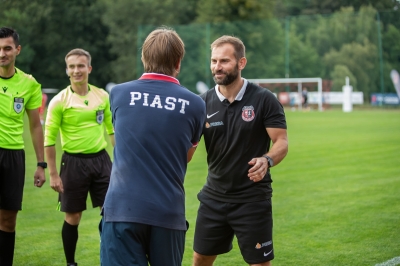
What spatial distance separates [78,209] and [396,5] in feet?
126

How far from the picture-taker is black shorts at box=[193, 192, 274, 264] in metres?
4.78

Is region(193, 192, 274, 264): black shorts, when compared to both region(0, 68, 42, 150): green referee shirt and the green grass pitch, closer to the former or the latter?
the green grass pitch

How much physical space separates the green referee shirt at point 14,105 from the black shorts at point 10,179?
0.29ft

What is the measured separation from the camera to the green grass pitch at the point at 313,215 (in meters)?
7.09

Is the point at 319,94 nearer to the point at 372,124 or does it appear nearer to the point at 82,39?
the point at 372,124

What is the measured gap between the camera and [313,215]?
9.16 meters

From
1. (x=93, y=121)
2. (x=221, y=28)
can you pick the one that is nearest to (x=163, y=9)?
(x=221, y=28)

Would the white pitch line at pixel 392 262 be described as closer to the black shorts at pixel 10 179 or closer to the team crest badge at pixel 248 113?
the team crest badge at pixel 248 113

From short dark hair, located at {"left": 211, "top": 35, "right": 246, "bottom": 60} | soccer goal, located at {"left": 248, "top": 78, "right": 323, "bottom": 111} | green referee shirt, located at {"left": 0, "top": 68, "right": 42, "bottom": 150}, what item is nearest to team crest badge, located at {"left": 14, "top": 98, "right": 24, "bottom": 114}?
green referee shirt, located at {"left": 0, "top": 68, "right": 42, "bottom": 150}

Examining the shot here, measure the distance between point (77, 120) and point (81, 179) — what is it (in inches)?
25.2

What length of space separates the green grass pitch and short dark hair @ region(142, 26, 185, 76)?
3.79 meters

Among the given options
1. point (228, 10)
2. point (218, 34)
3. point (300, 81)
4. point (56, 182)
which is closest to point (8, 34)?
point (56, 182)

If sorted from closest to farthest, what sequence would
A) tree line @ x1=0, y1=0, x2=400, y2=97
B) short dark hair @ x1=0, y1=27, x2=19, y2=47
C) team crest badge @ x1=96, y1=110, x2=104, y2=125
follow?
1. short dark hair @ x1=0, y1=27, x2=19, y2=47
2. team crest badge @ x1=96, y1=110, x2=104, y2=125
3. tree line @ x1=0, y1=0, x2=400, y2=97

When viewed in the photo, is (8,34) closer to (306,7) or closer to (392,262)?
(392,262)
